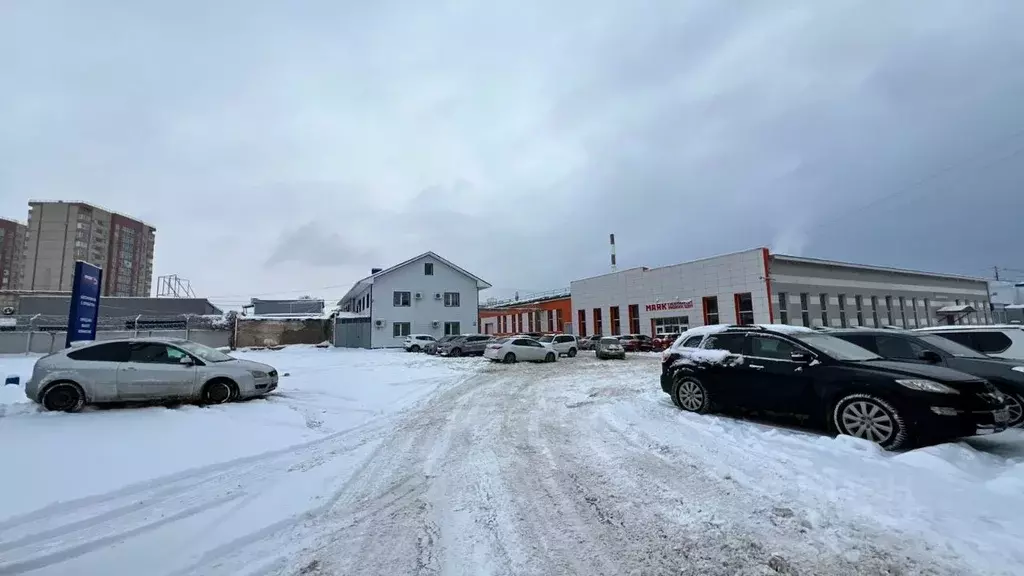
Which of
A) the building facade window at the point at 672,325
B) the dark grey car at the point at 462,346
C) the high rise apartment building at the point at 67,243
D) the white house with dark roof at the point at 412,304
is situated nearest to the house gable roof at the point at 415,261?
the white house with dark roof at the point at 412,304

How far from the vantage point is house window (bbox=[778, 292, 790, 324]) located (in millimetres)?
33031

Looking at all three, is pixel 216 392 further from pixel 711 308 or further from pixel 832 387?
pixel 711 308

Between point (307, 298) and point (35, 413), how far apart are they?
181 feet

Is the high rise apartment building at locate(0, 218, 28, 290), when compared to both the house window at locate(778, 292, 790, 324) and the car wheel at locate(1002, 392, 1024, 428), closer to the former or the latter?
the house window at locate(778, 292, 790, 324)

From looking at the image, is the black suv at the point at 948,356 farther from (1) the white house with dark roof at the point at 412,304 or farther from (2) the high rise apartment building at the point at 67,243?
(2) the high rise apartment building at the point at 67,243

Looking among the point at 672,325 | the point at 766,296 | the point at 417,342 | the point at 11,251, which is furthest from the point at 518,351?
the point at 11,251

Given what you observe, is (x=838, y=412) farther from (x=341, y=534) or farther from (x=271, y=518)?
(x=271, y=518)

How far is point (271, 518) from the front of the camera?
4117 mm

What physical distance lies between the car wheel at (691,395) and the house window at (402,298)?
32.3 meters

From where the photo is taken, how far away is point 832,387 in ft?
21.8

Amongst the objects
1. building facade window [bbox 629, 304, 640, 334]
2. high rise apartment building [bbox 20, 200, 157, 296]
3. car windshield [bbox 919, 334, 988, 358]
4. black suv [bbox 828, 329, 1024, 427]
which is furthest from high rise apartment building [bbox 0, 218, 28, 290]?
car windshield [bbox 919, 334, 988, 358]

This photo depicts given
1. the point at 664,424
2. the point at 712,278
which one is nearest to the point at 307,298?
the point at 712,278

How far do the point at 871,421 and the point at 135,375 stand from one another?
12.3 meters

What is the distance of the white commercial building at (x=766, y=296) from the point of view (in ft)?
110
